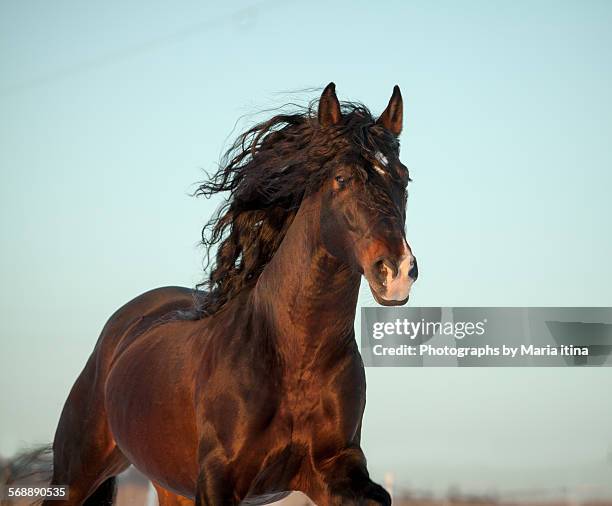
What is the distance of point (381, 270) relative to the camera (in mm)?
3818

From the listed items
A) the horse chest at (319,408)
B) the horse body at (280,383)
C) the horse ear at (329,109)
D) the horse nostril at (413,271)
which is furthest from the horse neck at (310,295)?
the horse nostril at (413,271)

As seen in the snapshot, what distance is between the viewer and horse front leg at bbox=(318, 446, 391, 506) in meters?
4.20

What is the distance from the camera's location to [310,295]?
4391mm

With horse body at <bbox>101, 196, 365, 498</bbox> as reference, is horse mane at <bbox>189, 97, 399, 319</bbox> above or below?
above

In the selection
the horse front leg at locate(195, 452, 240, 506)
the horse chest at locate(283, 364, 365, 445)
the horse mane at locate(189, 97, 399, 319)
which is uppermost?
the horse mane at locate(189, 97, 399, 319)

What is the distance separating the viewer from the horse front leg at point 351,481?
4199 millimetres

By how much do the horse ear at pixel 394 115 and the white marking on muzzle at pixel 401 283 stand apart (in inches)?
39.7

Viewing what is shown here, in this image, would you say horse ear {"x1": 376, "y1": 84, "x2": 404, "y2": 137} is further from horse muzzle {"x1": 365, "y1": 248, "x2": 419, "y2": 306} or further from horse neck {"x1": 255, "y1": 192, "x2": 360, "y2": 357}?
horse muzzle {"x1": 365, "y1": 248, "x2": 419, "y2": 306}

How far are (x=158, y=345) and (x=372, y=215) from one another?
215cm

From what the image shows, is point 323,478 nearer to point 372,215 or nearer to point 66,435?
point 372,215

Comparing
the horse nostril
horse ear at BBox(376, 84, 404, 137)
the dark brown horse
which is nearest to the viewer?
the horse nostril

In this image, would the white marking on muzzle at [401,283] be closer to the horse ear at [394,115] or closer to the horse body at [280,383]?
the horse body at [280,383]

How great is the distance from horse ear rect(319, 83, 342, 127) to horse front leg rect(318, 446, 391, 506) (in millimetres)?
1477

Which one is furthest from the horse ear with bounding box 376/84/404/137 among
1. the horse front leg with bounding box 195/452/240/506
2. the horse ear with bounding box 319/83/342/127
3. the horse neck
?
the horse front leg with bounding box 195/452/240/506
